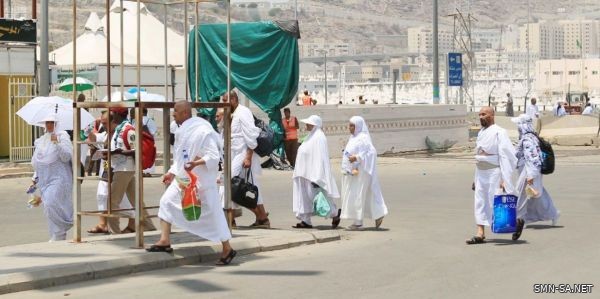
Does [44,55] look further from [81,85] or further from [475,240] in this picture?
[475,240]

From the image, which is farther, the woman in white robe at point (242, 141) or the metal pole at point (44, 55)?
the metal pole at point (44, 55)

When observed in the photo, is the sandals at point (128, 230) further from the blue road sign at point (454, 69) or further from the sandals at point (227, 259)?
the blue road sign at point (454, 69)

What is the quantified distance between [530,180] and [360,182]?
2.11 m

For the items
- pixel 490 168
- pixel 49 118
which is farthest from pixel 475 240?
pixel 49 118

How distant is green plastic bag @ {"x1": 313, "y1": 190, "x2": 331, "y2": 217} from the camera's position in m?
13.8

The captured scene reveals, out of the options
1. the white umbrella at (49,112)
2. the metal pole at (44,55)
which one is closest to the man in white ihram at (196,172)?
the white umbrella at (49,112)

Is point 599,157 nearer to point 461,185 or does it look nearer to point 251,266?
point 461,185

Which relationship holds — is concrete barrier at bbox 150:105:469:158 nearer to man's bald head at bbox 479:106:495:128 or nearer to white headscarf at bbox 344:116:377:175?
white headscarf at bbox 344:116:377:175

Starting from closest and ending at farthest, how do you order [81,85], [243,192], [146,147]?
1. [146,147]
2. [243,192]
3. [81,85]

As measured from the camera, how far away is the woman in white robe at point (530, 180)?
1373 centimetres

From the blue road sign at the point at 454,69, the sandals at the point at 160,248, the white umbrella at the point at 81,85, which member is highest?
the blue road sign at the point at 454,69

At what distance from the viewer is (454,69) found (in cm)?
3747

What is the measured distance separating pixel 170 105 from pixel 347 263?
241 centimetres

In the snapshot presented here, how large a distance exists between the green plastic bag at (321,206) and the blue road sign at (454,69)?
23772 mm
